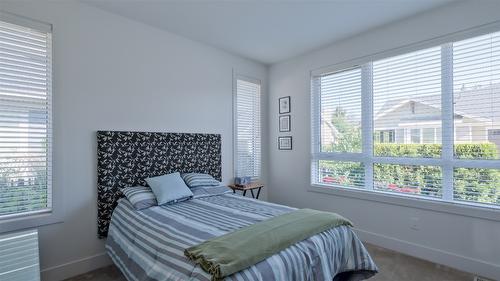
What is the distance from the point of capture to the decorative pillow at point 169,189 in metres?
2.60

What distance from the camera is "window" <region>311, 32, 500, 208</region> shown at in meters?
2.47

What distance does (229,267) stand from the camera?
1.29m

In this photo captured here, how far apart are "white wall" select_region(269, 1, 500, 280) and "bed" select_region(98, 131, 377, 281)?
1203 mm

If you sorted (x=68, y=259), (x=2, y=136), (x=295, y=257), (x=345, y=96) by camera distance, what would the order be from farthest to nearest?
(x=345, y=96) < (x=68, y=259) < (x=2, y=136) < (x=295, y=257)

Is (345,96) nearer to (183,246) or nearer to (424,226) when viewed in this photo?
(424,226)

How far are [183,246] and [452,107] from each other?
299cm

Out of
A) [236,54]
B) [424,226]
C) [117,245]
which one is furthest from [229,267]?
[236,54]

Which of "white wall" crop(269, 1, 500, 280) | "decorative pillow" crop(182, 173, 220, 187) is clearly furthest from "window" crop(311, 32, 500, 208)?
"decorative pillow" crop(182, 173, 220, 187)

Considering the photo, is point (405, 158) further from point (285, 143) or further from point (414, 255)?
point (285, 143)

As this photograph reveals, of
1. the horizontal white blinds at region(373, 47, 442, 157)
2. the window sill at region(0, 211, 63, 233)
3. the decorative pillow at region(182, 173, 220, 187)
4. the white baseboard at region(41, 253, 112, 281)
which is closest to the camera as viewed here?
the window sill at region(0, 211, 63, 233)

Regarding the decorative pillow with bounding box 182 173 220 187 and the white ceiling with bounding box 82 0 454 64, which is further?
the decorative pillow with bounding box 182 173 220 187

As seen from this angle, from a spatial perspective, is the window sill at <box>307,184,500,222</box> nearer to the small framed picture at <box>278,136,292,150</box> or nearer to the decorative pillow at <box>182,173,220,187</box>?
the small framed picture at <box>278,136,292,150</box>

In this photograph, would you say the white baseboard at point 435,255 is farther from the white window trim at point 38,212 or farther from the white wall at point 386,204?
the white window trim at point 38,212

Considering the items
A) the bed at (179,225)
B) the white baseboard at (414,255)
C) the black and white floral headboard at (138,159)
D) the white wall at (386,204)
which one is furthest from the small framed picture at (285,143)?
the white baseboard at (414,255)
